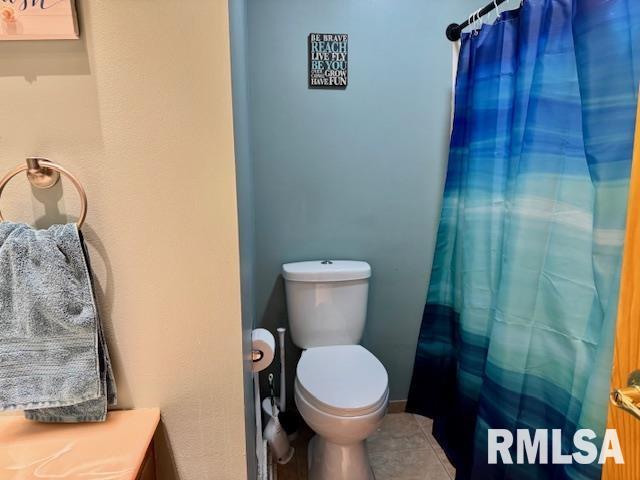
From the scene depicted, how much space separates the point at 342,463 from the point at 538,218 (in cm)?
121

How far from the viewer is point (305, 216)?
196cm

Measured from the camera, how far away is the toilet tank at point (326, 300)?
1856 millimetres

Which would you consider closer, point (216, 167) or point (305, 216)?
point (216, 167)

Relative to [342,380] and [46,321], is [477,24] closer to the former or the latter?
[342,380]

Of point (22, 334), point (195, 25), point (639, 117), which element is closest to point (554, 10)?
point (639, 117)

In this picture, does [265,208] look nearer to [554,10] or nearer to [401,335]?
[401,335]

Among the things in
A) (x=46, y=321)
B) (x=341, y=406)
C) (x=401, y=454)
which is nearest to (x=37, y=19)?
(x=46, y=321)

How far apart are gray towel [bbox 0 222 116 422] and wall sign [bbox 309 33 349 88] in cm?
149

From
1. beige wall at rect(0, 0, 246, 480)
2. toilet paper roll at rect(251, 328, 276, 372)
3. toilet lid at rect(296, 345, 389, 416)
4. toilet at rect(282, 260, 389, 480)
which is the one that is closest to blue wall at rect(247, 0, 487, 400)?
toilet at rect(282, 260, 389, 480)

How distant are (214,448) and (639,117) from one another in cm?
101

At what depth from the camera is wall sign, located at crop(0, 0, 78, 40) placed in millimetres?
615

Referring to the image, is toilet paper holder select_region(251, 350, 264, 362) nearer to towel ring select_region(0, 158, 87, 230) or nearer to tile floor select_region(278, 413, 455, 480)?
towel ring select_region(0, 158, 87, 230)

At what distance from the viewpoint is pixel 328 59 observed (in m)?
1.85

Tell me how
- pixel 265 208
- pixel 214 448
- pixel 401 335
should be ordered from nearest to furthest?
pixel 214 448, pixel 265 208, pixel 401 335
